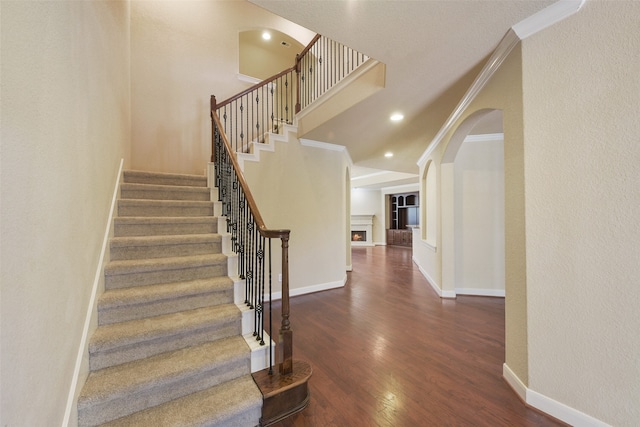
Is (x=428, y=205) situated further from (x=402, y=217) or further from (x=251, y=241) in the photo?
(x=402, y=217)

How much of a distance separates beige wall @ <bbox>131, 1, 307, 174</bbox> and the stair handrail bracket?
129cm

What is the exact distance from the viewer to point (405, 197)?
11359mm

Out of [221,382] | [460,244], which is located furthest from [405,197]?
[221,382]

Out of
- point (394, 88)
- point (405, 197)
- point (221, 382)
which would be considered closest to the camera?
point (221, 382)

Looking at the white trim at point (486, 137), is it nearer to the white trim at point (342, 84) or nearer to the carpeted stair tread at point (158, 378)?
the white trim at point (342, 84)

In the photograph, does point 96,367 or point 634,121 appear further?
point 96,367

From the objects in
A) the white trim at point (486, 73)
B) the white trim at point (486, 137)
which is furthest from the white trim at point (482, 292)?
the white trim at point (486, 73)

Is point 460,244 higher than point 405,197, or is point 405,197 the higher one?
point 405,197

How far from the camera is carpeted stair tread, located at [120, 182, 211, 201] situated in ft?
9.31

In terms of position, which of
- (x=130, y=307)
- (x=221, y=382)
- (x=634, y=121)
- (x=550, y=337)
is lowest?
(x=221, y=382)

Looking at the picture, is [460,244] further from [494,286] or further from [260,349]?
[260,349]

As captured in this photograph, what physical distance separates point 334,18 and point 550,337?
2542 millimetres

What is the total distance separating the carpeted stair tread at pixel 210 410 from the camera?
4.64 feet

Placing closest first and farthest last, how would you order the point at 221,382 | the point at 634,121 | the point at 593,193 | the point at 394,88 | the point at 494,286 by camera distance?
1. the point at 634,121
2. the point at 593,193
3. the point at 221,382
4. the point at 394,88
5. the point at 494,286
